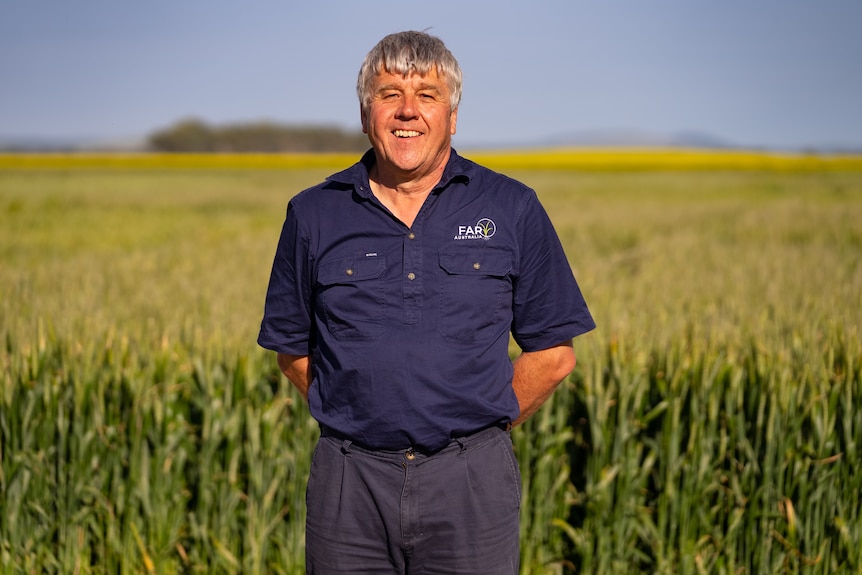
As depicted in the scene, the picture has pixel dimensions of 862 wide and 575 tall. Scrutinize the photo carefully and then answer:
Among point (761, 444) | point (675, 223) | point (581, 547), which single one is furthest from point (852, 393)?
point (675, 223)

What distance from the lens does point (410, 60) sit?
2391 mm

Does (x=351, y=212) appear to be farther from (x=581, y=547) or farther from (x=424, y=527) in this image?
(x=581, y=547)

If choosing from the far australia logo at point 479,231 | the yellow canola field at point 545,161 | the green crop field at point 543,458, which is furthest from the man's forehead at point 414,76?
the yellow canola field at point 545,161

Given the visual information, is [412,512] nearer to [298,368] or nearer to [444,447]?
[444,447]

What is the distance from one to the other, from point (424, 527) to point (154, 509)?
90.2 inches

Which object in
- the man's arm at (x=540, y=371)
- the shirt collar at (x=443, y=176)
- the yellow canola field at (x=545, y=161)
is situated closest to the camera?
the shirt collar at (x=443, y=176)

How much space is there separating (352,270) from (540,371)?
2.18 feet

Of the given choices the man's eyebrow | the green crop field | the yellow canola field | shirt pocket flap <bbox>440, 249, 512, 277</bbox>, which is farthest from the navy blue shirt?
the yellow canola field

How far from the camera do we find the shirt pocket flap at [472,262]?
244cm

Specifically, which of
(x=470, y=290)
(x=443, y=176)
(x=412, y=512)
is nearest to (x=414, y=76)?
(x=443, y=176)

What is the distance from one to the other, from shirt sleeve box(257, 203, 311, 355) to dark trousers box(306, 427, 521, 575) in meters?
0.39

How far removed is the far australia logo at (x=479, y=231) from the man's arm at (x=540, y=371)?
0.41m

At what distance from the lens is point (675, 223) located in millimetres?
19016

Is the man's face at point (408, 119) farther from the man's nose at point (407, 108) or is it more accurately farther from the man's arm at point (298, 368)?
the man's arm at point (298, 368)
